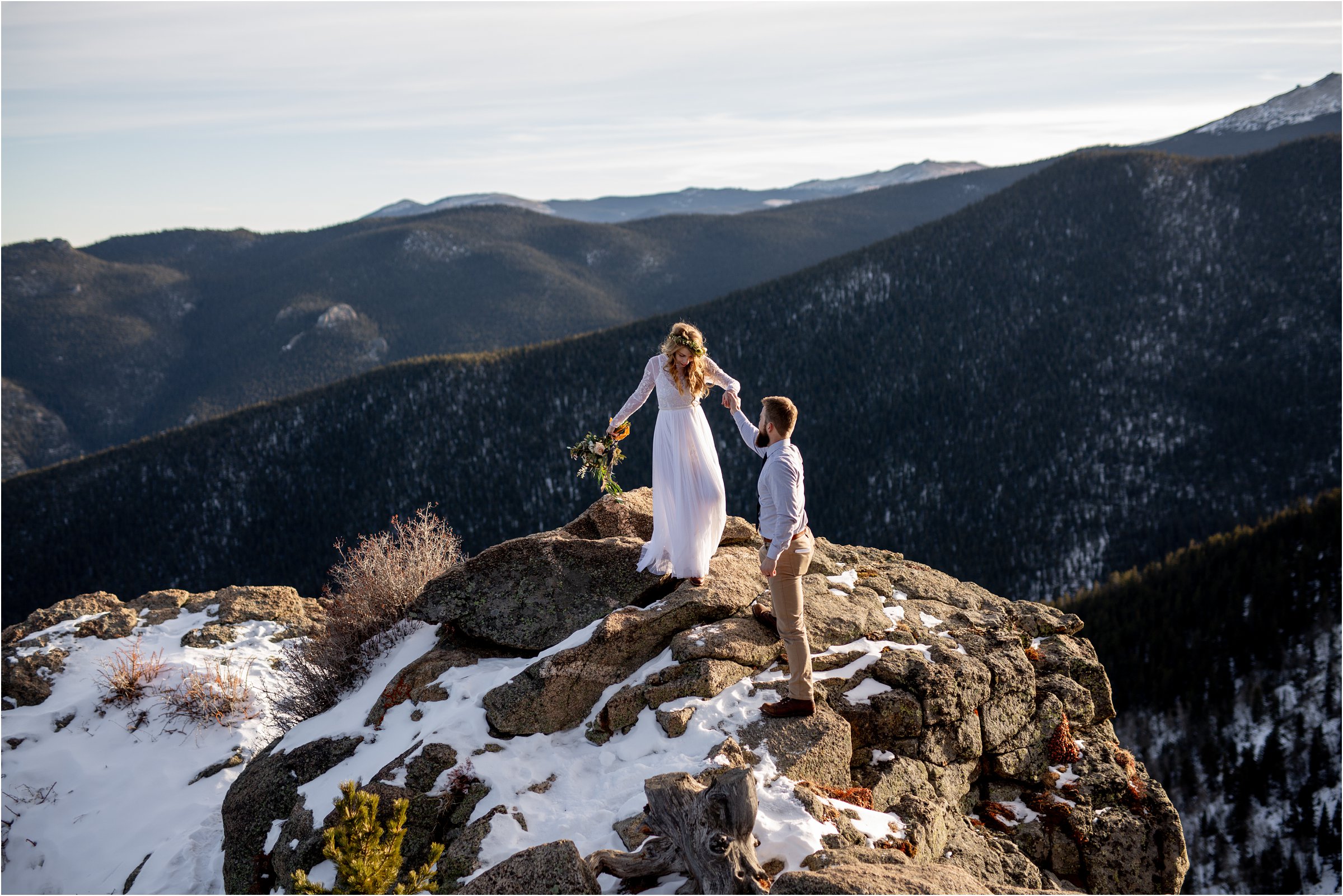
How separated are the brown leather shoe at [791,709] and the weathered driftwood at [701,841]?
5.71 ft

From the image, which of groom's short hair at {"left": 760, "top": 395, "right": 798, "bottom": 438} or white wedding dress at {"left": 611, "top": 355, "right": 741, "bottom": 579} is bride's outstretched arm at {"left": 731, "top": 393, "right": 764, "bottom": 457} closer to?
groom's short hair at {"left": 760, "top": 395, "right": 798, "bottom": 438}

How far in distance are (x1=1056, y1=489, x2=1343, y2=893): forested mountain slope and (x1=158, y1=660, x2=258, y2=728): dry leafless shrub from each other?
4175 cm

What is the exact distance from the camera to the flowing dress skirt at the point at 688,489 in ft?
31.8

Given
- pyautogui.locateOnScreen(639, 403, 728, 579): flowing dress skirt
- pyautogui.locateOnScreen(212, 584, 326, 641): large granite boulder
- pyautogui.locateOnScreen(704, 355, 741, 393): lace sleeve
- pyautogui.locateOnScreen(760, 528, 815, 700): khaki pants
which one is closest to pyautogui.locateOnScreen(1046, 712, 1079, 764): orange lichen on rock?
pyautogui.locateOnScreen(760, 528, 815, 700): khaki pants

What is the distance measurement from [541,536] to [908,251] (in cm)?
14173

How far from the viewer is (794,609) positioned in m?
7.74

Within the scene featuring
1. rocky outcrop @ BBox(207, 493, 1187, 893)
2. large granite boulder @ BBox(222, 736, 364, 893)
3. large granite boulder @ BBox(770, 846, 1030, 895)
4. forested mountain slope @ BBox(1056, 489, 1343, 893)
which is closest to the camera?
large granite boulder @ BBox(770, 846, 1030, 895)

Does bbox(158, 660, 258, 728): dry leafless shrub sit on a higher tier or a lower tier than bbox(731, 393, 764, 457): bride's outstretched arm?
lower

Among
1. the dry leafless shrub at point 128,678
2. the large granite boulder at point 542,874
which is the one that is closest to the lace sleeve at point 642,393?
the large granite boulder at point 542,874

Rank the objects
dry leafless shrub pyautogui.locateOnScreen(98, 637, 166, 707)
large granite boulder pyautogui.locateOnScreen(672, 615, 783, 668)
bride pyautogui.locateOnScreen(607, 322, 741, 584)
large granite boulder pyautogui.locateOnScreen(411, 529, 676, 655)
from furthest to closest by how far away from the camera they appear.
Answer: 1. dry leafless shrub pyautogui.locateOnScreen(98, 637, 166, 707)
2. large granite boulder pyautogui.locateOnScreen(411, 529, 676, 655)
3. bride pyautogui.locateOnScreen(607, 322, 741, 584)
4. large granite boulder pyautogui.locateOnScreen(672, 615, 783, 668)

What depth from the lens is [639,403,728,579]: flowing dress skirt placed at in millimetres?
9688

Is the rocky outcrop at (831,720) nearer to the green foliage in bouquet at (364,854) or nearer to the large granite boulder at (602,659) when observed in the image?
→ the large granite boulder at (602,659)

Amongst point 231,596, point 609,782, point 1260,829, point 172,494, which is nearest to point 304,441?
point 172,494

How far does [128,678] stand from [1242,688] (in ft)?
194
